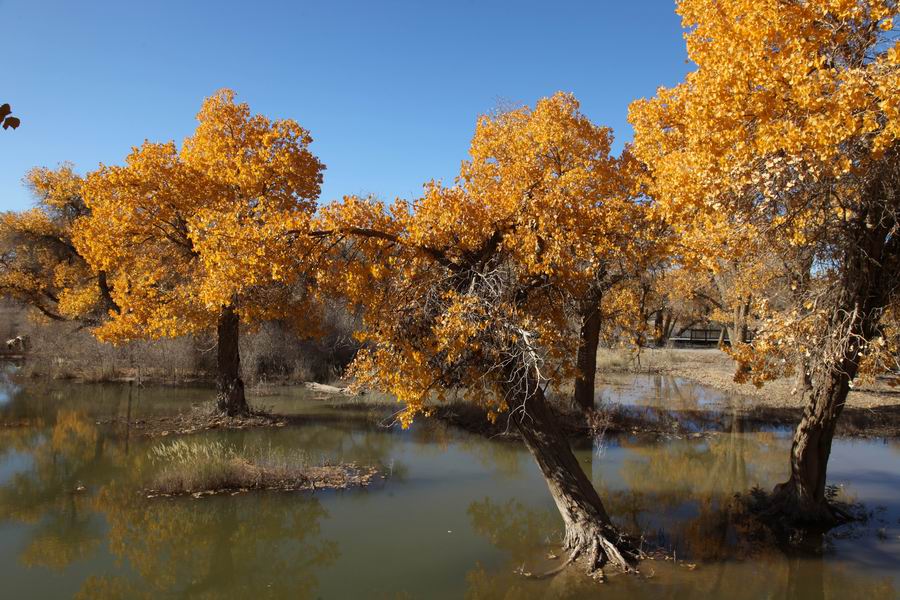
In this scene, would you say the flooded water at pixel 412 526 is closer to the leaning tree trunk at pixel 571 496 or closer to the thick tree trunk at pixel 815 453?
the leaning tree trunk at pixel 571 496

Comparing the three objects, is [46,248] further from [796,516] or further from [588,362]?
[796,516]

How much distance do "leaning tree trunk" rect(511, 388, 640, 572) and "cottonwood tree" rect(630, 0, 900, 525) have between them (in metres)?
3.08

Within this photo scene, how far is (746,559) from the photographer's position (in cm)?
852

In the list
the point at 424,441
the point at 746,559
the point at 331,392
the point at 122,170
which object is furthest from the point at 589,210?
the point at 331,392

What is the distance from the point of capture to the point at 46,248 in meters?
26.2

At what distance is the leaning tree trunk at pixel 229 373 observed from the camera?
55.1 feet

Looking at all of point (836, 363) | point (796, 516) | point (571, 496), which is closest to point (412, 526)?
point (571, 496)

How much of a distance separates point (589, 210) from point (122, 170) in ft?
38.0

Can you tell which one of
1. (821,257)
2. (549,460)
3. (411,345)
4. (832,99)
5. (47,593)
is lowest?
(47,593)

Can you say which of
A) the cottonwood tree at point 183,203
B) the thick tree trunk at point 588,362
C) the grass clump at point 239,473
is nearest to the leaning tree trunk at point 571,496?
the grass clump at point 239,473

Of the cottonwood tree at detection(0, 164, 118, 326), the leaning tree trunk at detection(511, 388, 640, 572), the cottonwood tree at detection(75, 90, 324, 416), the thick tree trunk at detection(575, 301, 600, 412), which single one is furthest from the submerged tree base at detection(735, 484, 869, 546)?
the cottonwood tree at detection(0, 164, 118, 326)

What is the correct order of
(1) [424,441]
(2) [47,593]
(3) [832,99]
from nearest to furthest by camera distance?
(3) [832,99]
(2) [47,593]
(1) [424,441]

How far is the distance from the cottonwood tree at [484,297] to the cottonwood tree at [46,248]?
66.8 feet

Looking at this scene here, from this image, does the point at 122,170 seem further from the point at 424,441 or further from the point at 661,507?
the point at 661,507
